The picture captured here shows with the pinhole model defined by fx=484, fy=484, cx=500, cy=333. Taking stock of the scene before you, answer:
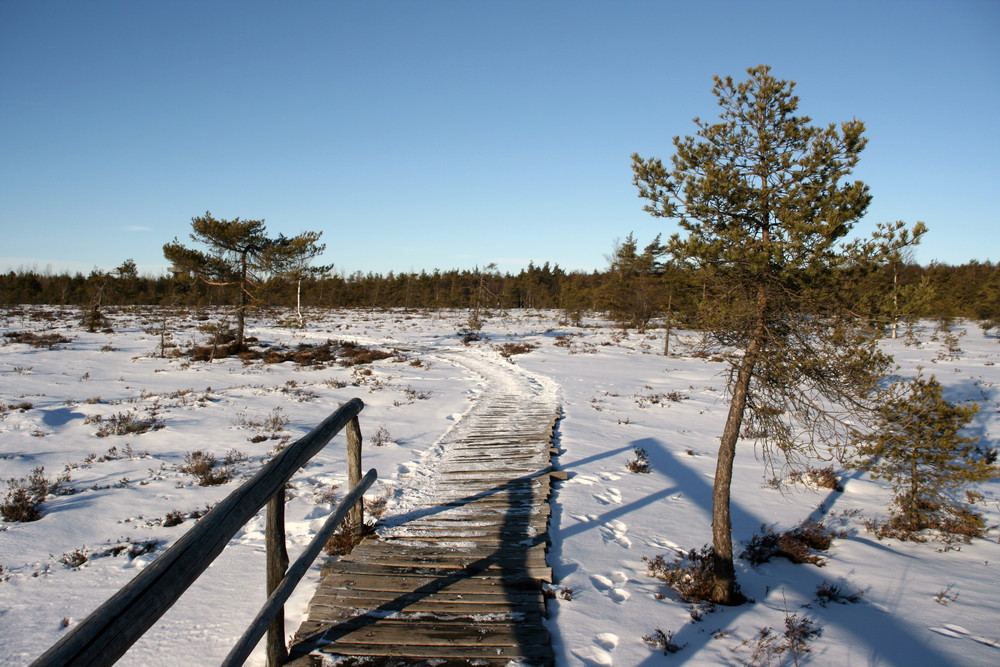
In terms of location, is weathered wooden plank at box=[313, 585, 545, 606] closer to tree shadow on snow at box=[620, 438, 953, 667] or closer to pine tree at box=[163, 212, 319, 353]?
tree shadow on snow at box=[620, 438, 953, 667]

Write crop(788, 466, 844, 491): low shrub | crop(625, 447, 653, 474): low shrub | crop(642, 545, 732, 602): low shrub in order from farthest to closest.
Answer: crop(788, 466, 844, 491): low shrub < crop(625, 447, 653, 474): low shrub < crop(642, 545, 732, 602): low shrub

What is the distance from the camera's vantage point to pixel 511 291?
85.5m

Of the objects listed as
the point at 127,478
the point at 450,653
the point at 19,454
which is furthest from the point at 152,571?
the point at 19,454

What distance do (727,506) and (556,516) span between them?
2.27 m

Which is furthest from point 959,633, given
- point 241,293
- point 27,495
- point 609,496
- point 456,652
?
point 241,293

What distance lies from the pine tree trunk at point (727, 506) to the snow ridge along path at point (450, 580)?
6.36 feet

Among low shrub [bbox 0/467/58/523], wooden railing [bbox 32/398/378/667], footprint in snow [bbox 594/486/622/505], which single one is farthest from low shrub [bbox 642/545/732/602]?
low shrub [bbox 0/467/58/523]

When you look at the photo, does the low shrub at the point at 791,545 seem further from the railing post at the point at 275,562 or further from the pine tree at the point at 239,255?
the pine tree at the point at 239,255

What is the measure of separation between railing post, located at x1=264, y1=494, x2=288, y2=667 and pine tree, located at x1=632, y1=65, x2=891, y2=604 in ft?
14.0

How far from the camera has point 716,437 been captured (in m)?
12.5

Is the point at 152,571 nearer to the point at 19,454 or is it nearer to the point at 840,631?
the point at 840,631

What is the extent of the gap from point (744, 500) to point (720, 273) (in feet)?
16.8

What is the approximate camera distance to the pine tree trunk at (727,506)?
5230 mm

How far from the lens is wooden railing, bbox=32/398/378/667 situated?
1.59 m
